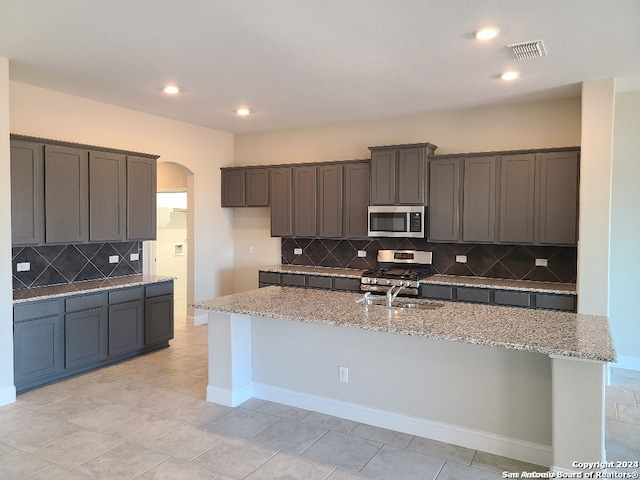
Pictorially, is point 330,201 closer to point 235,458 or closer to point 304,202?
point 304,202

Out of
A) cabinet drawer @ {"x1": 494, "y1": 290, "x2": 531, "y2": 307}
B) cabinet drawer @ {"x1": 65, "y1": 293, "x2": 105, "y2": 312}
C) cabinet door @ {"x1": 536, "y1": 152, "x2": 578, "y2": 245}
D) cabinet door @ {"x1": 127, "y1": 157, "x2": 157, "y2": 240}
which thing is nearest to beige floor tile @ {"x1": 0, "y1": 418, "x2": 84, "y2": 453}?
cabinet drawer @ {"x1": 65, "y1": 293, "x2": 105, "y2": 312}

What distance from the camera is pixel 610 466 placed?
2.90 metres

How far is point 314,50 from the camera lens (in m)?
3.55

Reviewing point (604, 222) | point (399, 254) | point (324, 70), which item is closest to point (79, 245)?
point (324, 70)

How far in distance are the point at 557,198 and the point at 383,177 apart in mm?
1921

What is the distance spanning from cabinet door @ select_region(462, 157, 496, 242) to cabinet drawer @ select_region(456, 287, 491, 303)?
611 millimetres

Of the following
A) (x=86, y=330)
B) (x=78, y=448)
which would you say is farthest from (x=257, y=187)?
(x=78, y=448)

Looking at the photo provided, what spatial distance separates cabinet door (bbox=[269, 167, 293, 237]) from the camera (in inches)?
252

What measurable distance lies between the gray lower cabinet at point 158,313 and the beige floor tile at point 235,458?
8.01 feet

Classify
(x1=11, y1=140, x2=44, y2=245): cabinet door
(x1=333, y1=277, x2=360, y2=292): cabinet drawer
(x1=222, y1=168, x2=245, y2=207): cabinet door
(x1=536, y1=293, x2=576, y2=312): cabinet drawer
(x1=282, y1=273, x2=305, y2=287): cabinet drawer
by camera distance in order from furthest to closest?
(x1=222, y1=168, x2=245, y2=207): cabinet door
(x1=282, y1=273, x2=305, y2=287): cabinet drawer
(x1=333, y1=277, x2=360, y2=292): cabinet drawer
(x1=536, y1=293, x2=576, y2=312): cabinet drawer
(x1=11, y1=140, x2=44, y2=245): cabinet door

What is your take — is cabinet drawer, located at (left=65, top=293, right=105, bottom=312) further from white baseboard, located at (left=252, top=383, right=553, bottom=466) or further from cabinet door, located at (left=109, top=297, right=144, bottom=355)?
white baseboard, located at (left=252, top=383, right=553, bottom=466)

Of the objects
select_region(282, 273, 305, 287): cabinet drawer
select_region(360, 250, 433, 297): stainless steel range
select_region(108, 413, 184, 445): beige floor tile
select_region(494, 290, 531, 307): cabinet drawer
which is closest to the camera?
select_region(108, 413, 184, 445): beige floor tile

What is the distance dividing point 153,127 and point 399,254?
3.57 meters

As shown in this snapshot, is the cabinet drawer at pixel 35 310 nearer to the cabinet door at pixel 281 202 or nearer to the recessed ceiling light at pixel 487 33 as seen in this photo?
the cabinet door at pixel 281 202
